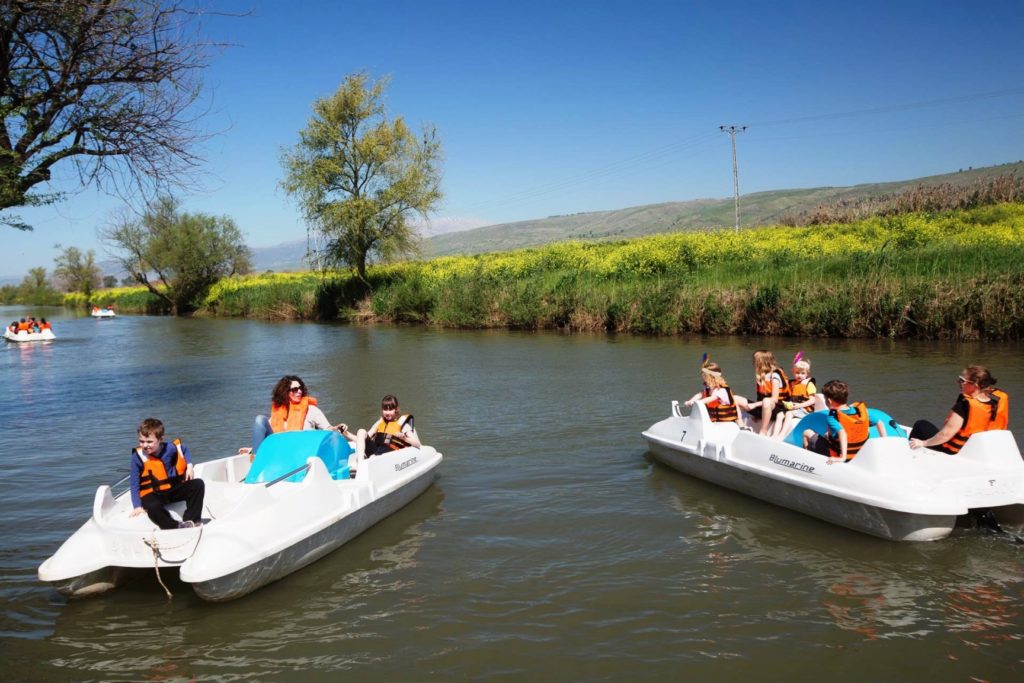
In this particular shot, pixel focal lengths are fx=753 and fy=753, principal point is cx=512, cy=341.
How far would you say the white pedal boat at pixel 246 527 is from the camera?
5559 mm

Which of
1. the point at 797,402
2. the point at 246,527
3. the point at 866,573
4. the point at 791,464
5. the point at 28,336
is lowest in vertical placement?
the point at 866,573

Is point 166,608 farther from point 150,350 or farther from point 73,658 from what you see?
point 150,350

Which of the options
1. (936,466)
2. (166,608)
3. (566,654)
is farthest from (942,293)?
(166,608)

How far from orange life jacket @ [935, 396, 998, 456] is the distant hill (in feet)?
300

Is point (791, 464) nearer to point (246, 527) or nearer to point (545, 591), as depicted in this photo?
point (545, 591)

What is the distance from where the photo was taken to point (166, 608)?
575 cm

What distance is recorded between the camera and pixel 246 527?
5.75m

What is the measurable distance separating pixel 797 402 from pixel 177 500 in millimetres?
6673

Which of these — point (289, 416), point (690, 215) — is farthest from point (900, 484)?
point (690, 215)

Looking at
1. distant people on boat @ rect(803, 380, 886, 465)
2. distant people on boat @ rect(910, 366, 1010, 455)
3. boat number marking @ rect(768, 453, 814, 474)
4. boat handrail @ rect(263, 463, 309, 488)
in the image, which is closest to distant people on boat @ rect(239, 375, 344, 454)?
boat handrail @ rect(263, 463, 309, 488)

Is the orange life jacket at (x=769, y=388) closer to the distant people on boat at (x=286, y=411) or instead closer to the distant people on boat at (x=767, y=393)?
the distant people on boat at (x=767, y=393)

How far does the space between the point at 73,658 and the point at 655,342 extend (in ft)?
65.2

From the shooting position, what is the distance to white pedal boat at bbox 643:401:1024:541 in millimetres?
6230

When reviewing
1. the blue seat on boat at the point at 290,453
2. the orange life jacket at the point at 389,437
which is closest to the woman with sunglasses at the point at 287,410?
the orange life jacket at the point at 389,437
